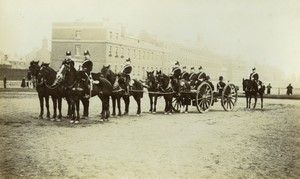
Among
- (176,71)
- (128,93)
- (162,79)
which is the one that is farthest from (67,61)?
(176,71)

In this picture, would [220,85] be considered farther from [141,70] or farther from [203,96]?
[141,70]

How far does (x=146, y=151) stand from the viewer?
4758 mm

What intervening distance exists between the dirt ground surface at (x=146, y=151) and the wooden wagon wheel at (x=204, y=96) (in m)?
2.52

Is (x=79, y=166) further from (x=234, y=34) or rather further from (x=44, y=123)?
(x=234, y=34)

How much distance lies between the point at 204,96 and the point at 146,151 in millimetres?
4646

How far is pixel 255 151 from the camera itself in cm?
492

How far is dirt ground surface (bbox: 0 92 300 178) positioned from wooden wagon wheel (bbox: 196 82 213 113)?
2.52 meters

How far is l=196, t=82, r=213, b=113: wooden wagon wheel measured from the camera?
29.3 feet

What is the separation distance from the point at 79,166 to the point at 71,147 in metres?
0.62

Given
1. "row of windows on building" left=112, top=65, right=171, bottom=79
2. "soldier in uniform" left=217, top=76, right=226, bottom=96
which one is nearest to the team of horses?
"row of windows on building" left=112, top=65, right=171, bottom=79

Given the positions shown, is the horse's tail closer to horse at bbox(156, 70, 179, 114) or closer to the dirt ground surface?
horse at bbox(156, 70, 179, 114)

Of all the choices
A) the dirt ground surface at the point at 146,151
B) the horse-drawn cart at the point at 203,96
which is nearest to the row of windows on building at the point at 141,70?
the horse-drawn cart at the point at 203,96

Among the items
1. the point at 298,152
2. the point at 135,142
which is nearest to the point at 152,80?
the point at 135,142

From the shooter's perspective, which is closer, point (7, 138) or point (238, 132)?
point (7, 138)
